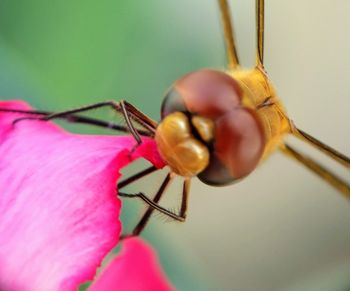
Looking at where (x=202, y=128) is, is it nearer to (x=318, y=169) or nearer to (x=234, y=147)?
(x=234, y=147)

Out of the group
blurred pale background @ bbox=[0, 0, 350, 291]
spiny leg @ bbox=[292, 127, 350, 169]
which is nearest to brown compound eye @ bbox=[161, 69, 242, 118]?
spiny leg @ bbox=[292, 127, 350, 169]

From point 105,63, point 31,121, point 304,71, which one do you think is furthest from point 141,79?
point 31,121

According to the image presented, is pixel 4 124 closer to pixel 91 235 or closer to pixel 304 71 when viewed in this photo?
pixel 91 235

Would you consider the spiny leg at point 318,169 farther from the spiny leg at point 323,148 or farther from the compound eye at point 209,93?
the compound eye at point 209,93

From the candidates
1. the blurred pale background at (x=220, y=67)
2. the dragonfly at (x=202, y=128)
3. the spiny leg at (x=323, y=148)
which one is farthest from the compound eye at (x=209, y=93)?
the blurred pale background at (x=220, y=67)

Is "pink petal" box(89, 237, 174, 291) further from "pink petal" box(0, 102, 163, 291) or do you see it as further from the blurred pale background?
the blurred pale background

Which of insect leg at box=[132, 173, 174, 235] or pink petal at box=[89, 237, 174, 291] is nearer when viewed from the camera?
pink petal at box=[89, 237, 174, 291]
